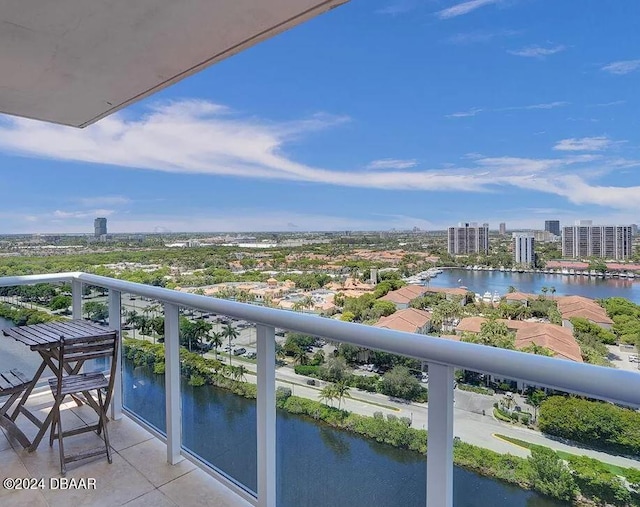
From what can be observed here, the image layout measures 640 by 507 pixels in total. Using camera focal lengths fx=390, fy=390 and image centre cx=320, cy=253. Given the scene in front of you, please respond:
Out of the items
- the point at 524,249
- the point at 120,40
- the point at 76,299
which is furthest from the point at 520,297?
the point at 76,299

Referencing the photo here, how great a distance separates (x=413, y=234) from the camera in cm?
571

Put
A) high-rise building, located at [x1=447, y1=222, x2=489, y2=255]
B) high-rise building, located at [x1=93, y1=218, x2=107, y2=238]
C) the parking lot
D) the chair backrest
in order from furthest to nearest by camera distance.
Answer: high-rise building, located at [x1=93, y1=218, x2=107, y2=238], high-rise building, located at [x1=447, y1=222, x2=489, y2=255], the chair backrest, the parking lot

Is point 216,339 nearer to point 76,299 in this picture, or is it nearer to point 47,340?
point 47,340

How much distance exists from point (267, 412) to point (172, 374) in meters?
0.94

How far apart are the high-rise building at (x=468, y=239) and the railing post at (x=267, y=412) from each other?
331cm

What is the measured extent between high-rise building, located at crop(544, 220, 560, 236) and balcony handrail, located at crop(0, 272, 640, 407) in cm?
380

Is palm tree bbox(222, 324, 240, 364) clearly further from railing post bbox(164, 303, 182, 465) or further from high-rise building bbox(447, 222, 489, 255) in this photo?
high-rise building bbox(447, 222, 489, 255)

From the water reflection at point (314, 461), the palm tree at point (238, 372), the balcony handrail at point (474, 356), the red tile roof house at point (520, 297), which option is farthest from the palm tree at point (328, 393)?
the red tile roof house at point (520, 297)

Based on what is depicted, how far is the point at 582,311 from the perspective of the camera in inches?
113

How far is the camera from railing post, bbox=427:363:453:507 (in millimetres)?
1253

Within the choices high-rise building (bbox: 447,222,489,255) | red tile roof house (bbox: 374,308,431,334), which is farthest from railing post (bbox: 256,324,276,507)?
high-rise building (bbox: 447,222,489,255)

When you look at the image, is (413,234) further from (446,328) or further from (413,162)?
(413,162)

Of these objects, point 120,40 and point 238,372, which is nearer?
point 120,40

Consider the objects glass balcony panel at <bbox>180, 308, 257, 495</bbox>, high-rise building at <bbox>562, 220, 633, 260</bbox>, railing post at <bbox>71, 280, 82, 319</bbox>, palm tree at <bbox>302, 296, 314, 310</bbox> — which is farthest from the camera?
high-rise building at <bbox>562, 220, 633, 260</bbox>
